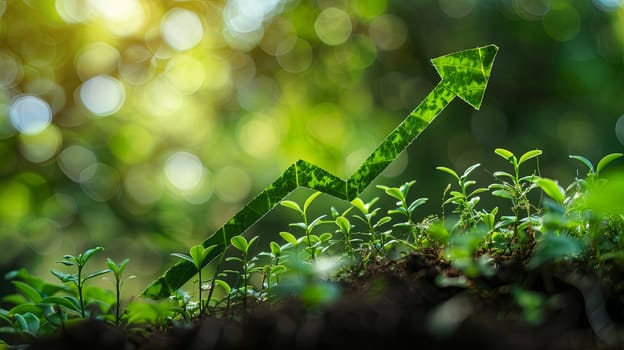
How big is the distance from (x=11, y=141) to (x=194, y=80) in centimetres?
164

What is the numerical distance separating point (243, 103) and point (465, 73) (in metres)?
3.75

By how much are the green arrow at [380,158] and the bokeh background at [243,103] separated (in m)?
1.92

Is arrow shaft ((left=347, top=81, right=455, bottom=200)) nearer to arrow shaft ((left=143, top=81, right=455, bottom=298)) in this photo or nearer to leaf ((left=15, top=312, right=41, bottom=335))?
arrow shaft ((left=143, top=81, right=455, bottom=298))

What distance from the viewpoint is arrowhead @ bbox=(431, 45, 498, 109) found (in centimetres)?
65

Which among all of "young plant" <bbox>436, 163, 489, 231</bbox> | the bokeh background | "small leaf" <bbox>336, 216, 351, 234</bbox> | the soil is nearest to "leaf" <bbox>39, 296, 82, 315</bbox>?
the soil

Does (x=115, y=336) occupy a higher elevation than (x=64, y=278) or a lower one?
lower

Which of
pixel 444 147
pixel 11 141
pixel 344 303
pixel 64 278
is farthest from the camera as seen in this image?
pixel 444 147

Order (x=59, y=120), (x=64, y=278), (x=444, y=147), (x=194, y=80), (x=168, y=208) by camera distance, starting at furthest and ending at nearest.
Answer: (x=194, y=80) → (x=444, y=147) → (x=168, y=208) → (x=59, y=120) → (x=64, y=278)

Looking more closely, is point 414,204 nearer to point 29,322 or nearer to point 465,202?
point 465,202

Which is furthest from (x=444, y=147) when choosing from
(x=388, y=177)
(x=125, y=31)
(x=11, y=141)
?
(x=11, y=141)

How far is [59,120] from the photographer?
314 cm

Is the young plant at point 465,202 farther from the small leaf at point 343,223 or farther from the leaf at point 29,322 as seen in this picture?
the leaf at point 29,322

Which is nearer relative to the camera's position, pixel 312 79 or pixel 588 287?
pixel 588 287

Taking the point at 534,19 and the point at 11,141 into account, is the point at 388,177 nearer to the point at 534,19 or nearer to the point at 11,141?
the point at 534,19
